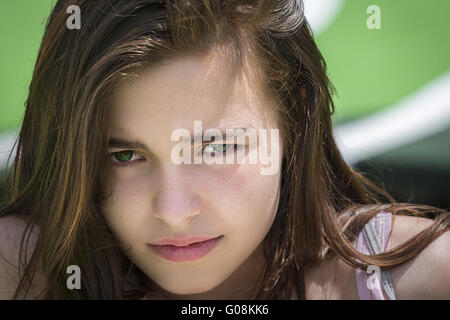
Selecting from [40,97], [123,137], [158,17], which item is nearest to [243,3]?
[158,17]

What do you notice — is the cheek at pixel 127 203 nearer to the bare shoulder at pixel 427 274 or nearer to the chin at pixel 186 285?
the chin at pixel 186 285

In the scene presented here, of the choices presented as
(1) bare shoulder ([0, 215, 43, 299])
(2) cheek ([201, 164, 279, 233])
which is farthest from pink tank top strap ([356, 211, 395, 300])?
(1) bare shoulder ([0, 215, 43, 299])

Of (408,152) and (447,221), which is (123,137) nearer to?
(447,221)

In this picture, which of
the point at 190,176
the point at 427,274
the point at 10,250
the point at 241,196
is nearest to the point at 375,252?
the point at 427,274

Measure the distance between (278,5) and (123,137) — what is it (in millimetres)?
551

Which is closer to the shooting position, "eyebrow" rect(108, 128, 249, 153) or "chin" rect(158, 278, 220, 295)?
"eyebrow" rect(108, 128, 249, 153)

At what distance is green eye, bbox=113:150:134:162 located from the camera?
137 centimetres

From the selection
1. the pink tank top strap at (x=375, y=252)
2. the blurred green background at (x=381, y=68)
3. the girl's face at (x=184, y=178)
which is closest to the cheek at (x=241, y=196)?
the girl's face at (x=184, y=178)

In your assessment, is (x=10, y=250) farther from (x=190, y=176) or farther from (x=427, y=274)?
(x=427, y=274)

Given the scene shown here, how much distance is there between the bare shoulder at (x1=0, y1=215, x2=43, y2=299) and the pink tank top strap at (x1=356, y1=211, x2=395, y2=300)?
87 centimetres

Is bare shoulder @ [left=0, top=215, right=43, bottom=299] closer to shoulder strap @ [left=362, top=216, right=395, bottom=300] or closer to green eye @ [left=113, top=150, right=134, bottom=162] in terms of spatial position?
green eye @ [left=113, top=150, right=134, bottom=162]

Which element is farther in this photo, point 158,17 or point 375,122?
point 375,122

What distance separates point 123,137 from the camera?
134 cm
